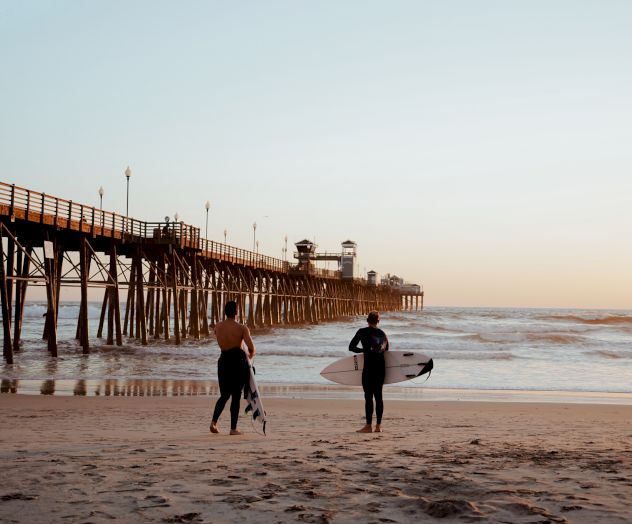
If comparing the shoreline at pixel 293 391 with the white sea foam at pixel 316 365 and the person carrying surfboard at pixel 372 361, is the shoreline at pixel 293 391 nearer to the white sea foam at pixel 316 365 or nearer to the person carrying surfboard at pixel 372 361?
the white sea foam at pixel 316 365

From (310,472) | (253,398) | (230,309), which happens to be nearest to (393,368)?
(253,398)

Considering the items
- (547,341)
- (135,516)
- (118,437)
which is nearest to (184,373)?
(118,437)

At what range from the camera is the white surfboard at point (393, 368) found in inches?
364

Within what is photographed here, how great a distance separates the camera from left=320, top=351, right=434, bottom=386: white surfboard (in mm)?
9242

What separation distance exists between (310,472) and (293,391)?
8.91m

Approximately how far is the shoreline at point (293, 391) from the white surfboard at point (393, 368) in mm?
3368

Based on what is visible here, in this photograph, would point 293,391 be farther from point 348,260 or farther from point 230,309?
point 348,260

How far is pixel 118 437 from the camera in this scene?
301 inches

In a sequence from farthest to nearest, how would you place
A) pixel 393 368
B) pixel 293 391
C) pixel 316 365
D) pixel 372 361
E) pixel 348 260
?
pixel 348 260, pixel 316 365, pixel 293 391, pixel 393 368, pixel 372 361

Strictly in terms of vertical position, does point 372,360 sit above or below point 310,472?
above

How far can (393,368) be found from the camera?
30.4ft

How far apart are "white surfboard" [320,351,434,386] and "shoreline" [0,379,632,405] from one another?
11.0 feet

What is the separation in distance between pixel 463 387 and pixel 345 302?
6333cm

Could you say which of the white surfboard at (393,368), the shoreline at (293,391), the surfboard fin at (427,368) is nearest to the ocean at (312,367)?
the shoreline at (293,391)
